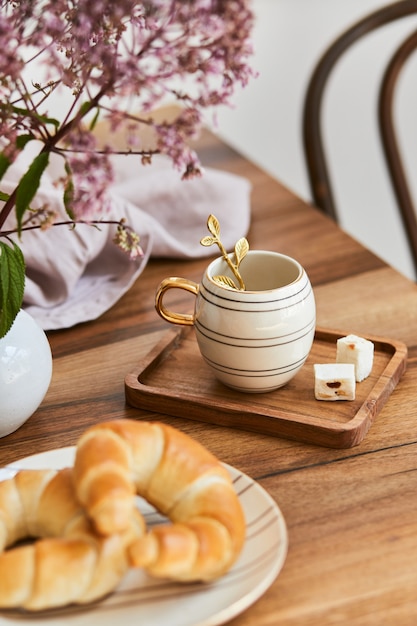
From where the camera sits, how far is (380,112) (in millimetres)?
1512

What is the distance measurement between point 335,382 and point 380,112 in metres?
0.86

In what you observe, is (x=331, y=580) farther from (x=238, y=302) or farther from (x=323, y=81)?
(x=323, y=81)

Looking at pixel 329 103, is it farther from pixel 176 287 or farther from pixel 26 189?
pixel 26 189

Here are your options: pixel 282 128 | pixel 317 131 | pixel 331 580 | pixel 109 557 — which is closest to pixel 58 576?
pixel 109 557

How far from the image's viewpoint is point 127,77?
0.53 meters

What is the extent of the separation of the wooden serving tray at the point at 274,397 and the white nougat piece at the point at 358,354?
0.04 feet

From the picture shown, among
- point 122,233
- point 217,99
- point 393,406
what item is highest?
point 217,99

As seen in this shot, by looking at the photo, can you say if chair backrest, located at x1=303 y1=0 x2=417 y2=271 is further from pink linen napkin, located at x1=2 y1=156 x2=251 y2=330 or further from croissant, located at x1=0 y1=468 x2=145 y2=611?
A: croissant, located at x1=0 y1=468 x2=145 y2=611

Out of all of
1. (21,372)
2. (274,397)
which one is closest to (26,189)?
(21,372)

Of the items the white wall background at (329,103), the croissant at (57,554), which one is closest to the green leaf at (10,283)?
the croissant at (57,554)

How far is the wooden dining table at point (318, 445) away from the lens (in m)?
0.58

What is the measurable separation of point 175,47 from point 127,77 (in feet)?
0.12

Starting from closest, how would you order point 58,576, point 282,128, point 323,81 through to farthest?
point 58,576 → point 323,81 → point 282,128

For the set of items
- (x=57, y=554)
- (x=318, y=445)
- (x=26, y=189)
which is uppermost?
(x=26, y=189)
